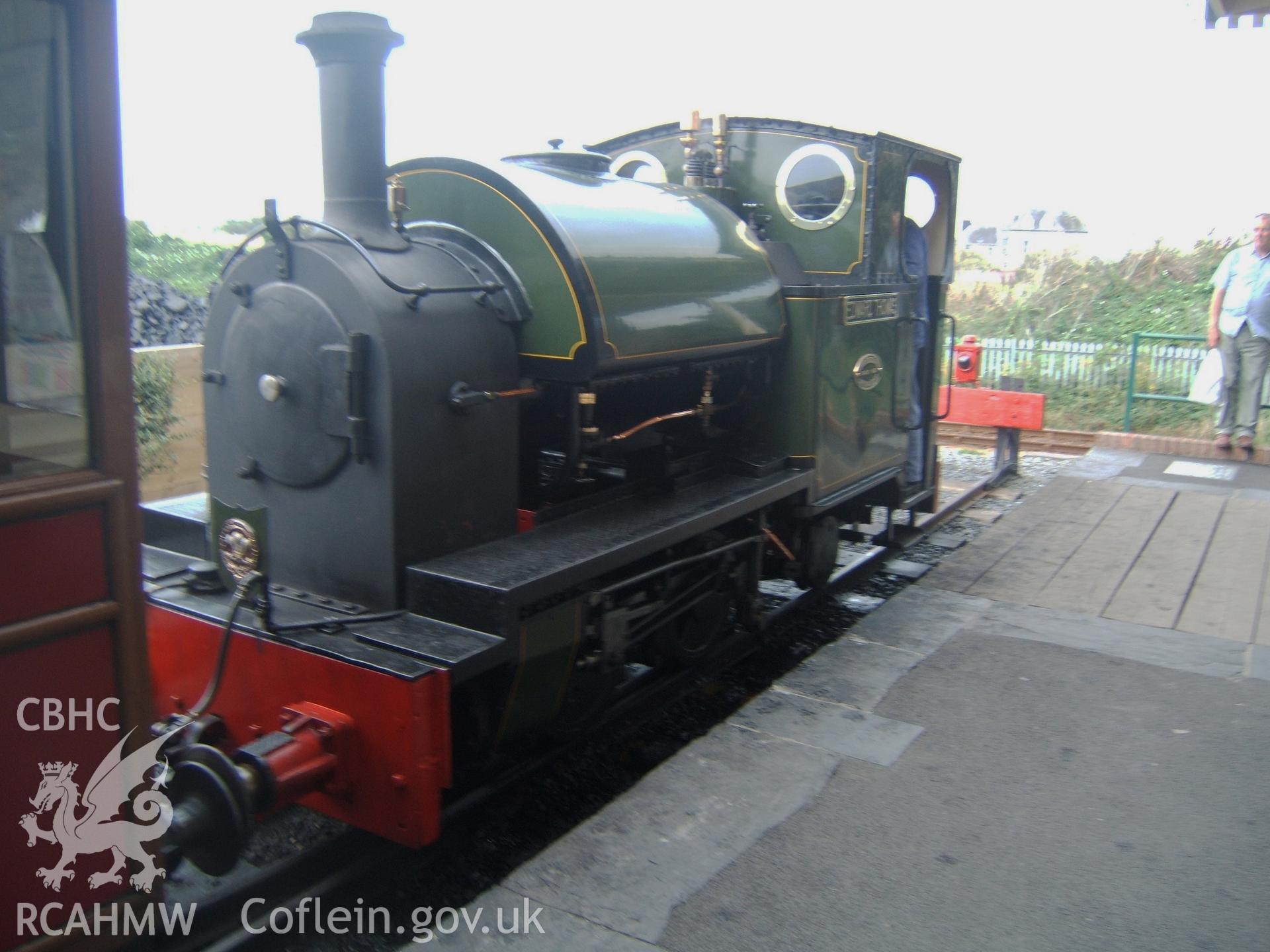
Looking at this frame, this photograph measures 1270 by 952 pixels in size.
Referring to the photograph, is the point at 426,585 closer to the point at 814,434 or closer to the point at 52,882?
the point at 52,882

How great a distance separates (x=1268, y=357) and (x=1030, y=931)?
25.3ft

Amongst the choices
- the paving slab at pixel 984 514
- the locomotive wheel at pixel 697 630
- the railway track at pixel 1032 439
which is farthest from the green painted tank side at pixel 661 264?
the railway track at pixel 1032 439

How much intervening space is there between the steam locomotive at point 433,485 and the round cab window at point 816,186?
0.59 meters

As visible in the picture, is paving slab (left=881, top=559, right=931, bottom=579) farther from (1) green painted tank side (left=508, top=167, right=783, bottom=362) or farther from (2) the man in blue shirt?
(2) the man in blue shirt

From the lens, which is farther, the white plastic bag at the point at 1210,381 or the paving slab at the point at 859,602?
the white plastic bag at the point at 1210,381

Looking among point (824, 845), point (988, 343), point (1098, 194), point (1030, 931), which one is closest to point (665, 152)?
point (824, 845)

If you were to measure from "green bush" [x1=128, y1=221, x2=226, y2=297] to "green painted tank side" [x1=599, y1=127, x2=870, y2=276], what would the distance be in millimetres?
8019

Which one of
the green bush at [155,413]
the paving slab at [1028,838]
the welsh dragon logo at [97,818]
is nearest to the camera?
the welsh dragon logo at [97,818]

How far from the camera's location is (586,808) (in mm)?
3354

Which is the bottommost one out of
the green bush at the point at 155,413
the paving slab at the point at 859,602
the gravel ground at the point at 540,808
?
the gravel ground at the point at 540,808

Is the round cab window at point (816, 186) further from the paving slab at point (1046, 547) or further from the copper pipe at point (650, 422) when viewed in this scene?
the paving slab at point (1046, 547)

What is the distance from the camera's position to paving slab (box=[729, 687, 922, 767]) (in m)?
3.39

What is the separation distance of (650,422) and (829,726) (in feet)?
4.26

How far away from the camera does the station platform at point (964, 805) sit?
249cm
